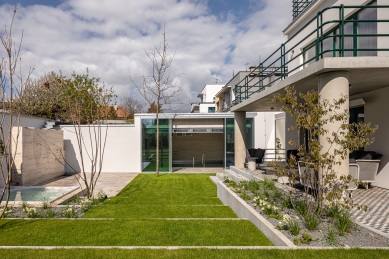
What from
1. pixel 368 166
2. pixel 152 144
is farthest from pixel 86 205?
pixel 152 144

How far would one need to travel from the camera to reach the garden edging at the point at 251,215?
4480 millimetres

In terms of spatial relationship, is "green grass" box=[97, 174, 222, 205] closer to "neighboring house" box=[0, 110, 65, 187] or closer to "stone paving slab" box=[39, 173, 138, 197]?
"stone paving slab" box=[39, 173, 138, 197]

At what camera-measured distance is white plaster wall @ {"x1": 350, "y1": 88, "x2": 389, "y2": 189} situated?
352 inches

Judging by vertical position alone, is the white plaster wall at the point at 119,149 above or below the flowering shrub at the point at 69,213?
above

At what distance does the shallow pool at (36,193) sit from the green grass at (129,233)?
3006 mm

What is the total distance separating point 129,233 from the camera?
17.5ft

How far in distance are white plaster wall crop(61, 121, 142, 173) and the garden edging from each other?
9.19 m

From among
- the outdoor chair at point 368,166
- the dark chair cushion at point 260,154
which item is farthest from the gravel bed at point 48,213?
the dark chair cushion at point 260,154

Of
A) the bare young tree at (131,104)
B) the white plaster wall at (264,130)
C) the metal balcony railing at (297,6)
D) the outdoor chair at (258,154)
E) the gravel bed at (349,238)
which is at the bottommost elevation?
the gravel bed at (349,238)

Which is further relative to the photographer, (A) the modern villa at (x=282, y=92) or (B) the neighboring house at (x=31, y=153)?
(B) the neighboring house at (x=31, y=153)

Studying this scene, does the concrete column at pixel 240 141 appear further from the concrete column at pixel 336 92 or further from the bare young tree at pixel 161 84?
the concrete column at pixel 336 92

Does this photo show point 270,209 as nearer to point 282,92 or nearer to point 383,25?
point 282,92

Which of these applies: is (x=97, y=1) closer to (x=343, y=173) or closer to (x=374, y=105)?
(x=343, y=173)

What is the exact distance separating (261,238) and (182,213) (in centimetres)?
286
